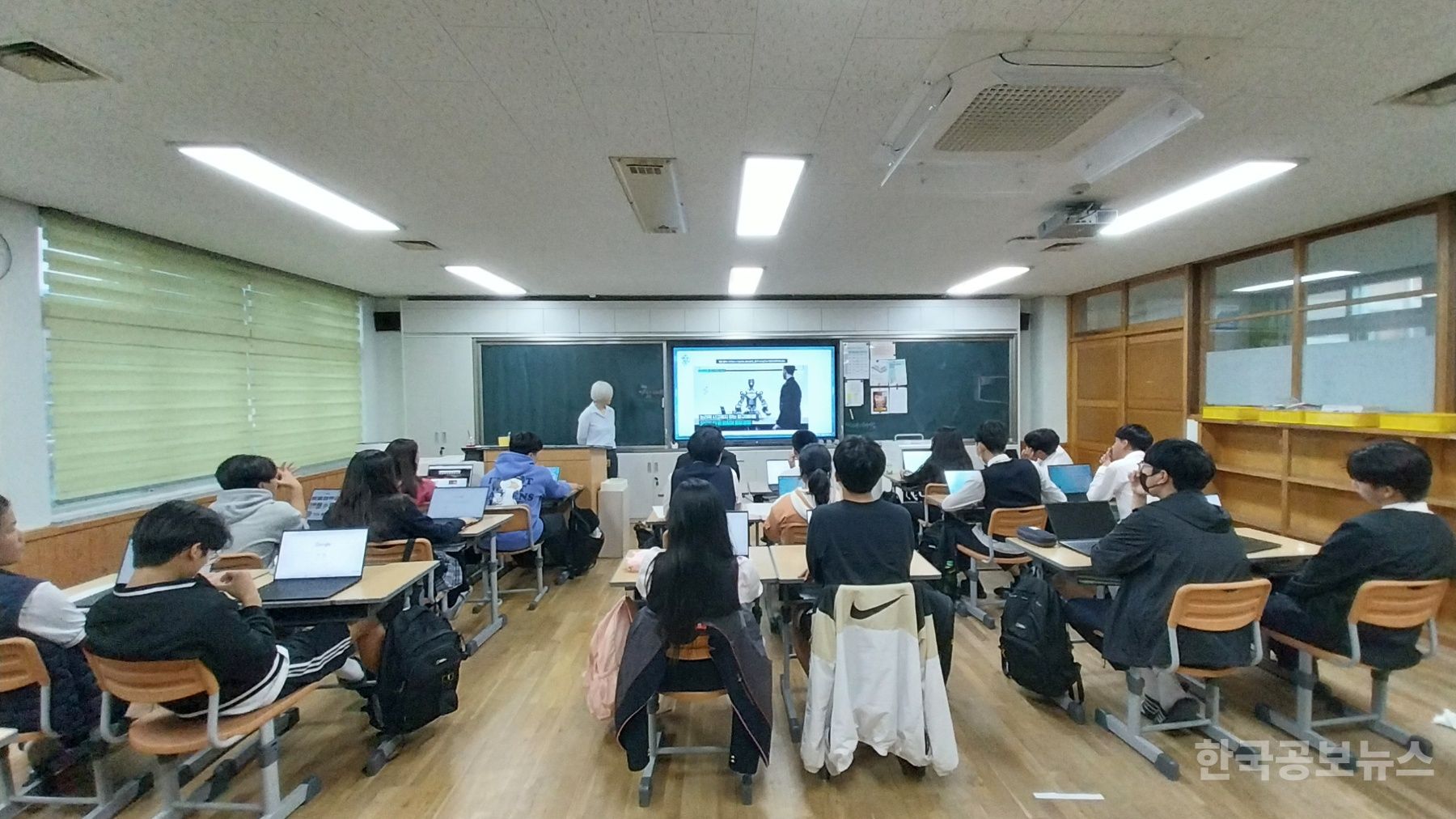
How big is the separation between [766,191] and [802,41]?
4.51ft

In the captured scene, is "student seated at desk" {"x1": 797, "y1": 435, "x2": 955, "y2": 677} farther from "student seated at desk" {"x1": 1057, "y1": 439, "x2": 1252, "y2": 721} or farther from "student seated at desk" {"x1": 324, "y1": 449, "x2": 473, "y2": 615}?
"student seated at desk" {"x1": 324, "y1": 449, "x2": 473, "y2": 615}

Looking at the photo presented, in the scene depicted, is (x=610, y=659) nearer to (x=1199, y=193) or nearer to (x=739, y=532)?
(x=739, y=532)

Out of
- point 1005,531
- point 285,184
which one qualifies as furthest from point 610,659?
point 285,184

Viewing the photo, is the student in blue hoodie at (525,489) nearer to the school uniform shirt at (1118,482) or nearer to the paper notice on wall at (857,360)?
the paper notice on wall at (857,360)

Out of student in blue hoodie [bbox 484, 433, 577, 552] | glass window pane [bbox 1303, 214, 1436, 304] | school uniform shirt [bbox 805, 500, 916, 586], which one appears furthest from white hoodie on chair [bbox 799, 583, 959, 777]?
glass window pane [bbox 1303, 214, 1436, 304]

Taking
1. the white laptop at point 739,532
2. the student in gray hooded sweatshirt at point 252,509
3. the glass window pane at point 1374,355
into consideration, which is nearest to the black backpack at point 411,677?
the student in gray hooded sweatshirt at point 252,509

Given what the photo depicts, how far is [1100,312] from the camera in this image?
6.72 metres

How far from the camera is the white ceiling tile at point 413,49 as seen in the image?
1.73 metres

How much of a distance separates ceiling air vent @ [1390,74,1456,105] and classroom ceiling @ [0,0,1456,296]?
68 mm

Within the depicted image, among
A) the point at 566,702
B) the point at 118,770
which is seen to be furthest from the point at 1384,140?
the point at 118,770

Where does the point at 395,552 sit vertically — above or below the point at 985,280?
below

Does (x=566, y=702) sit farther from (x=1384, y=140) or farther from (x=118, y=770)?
(x=1384, y=140)

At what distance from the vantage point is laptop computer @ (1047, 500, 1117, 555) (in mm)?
2967

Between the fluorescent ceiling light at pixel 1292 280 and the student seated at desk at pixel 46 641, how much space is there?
7018 mm
